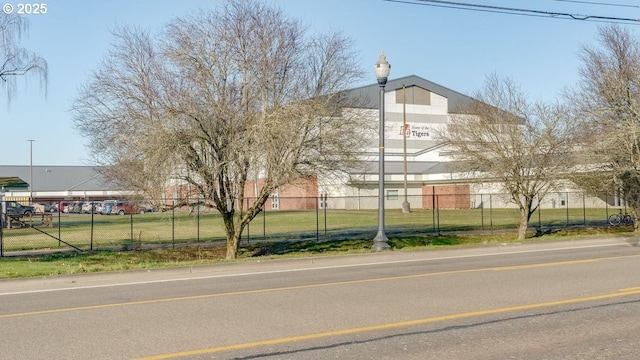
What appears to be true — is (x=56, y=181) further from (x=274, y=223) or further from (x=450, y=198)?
(x=274, y=223)

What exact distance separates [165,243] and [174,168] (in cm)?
884

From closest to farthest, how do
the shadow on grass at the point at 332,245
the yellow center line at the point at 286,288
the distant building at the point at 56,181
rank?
the yellow center line at the point at 286,288
the shadow on grass at the point at 332,245
the distant building at the point at 56,181

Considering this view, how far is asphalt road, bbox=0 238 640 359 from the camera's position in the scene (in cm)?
676

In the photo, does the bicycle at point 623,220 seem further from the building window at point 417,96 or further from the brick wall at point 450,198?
the building window at point 417,96

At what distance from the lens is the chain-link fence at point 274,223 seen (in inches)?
1027

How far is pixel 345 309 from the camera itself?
9.08 m

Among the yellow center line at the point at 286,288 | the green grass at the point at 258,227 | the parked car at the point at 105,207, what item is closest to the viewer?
the yellow center line at the point at 286,288

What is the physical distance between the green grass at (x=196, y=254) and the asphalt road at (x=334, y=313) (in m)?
2.01

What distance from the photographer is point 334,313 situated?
28.8 feet

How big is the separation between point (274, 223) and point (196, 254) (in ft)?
59.1

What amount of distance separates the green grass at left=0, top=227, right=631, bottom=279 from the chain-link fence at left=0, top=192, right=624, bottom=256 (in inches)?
54.2


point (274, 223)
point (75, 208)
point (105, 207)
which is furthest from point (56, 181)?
point (274, 223)

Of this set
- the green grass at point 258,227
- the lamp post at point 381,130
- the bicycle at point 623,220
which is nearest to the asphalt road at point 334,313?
the lamp post at point 381,130

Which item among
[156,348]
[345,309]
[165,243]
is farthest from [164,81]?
[156,348]
